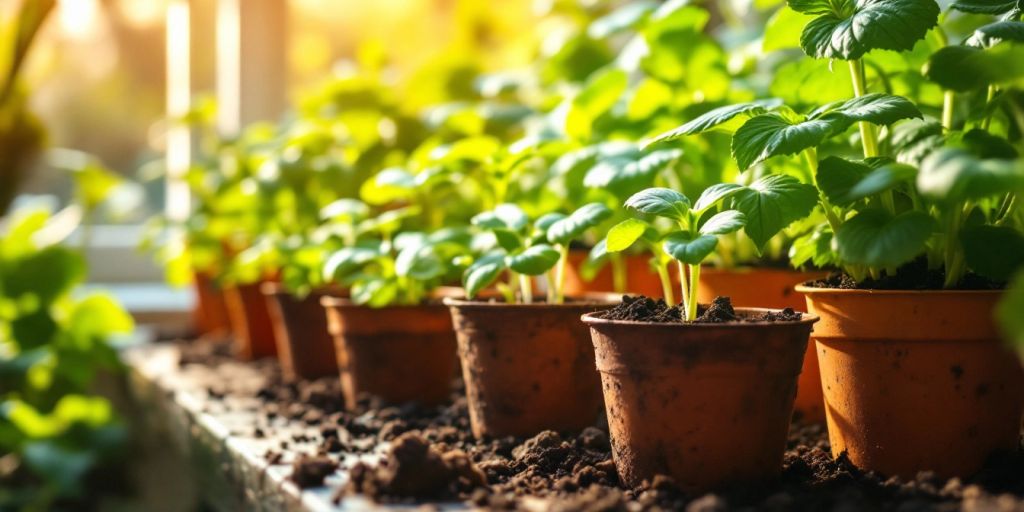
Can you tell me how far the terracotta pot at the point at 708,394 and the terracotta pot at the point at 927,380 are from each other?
2.9 inches

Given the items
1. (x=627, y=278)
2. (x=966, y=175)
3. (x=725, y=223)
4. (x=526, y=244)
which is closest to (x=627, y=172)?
(x=526, y=244)

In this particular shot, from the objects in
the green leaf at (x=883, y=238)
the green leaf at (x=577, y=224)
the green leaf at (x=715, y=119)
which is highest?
the green leaf at (x=715, y=119)

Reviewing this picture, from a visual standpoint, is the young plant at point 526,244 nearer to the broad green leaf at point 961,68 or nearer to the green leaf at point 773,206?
the green leaf at point 773,206

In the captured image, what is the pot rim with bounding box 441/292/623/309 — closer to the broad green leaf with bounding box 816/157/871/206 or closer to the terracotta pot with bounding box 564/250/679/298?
the terracotta pot with bounding box 564/250/679/298

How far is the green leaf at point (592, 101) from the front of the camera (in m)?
1.54

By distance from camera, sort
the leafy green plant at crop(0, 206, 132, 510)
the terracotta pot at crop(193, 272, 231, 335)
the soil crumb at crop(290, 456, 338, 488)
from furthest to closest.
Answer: the terracotta pot at crop(193, 272, 231, 335)
the leafy green plant at crop(0, 206, 132, 510)
the soil crumb at crop(290, 456, 338, 488)

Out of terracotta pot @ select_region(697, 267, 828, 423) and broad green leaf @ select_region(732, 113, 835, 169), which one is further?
terracotta pot @ select_region(697, 267, 828, 423)

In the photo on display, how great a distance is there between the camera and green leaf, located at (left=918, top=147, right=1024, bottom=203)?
705 millimetres

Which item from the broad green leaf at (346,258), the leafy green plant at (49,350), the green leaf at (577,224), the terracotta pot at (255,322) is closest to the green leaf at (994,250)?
the green leaf at (577,224)

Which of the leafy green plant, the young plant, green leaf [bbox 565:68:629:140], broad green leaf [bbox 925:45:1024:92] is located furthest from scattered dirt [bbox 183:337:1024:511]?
the leafy green plant

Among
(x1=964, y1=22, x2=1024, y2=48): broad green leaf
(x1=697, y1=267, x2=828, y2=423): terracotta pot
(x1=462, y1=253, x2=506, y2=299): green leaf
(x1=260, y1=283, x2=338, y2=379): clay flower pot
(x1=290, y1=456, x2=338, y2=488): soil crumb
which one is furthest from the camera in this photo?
(x1=260, y1=283, x2=338, y2=379): clay flower pot

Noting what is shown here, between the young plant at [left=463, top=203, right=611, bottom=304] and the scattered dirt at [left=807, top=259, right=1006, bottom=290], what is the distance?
26 cm

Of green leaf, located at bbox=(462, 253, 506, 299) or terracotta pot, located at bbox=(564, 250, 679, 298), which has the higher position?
green leaf, located at bbox=(462, 253, 506, 299)

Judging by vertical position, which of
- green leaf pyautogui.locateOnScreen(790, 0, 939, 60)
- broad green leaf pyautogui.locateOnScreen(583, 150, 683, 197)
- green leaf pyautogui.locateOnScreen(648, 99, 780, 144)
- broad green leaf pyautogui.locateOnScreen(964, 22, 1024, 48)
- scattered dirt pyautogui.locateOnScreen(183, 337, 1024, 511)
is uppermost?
green leaf pyautogui.locateOnScreen(790, 0, 939, 60)
